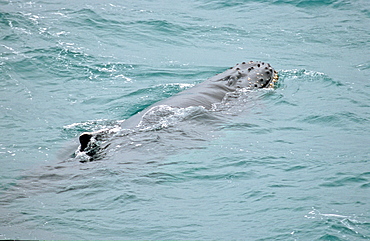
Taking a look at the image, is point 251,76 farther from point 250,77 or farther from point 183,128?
point 183,128

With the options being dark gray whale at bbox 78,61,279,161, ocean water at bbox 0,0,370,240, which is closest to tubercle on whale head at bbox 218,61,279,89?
dark gray whale at bbox 78,61,279,161

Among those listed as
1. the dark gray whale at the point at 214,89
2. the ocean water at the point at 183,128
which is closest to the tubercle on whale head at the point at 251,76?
the dark gray whale at the point at 214,89

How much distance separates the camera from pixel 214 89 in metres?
13.7

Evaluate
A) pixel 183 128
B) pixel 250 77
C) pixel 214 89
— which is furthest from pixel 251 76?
pixel 183 128

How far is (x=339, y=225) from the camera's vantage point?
7.38 m

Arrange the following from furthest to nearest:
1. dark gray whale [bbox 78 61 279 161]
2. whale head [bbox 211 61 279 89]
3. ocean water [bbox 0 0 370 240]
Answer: whale head [bbox 211 61 279 89] → dark gray whale [bbox 78 61 279 161] → ocean water [bbox 0 0 370 240]

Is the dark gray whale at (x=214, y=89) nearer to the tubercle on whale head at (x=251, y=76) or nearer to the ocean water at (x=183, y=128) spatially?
the tubercle on whale head at (x=251, y=76)

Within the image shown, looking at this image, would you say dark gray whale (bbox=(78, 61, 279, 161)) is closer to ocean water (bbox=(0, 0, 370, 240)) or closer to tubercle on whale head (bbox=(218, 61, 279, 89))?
tubercle on whale head (bbox=(218, 61, 279, 89))

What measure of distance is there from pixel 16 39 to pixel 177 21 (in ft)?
23.8

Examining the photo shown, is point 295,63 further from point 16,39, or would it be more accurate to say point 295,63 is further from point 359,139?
point 16,39

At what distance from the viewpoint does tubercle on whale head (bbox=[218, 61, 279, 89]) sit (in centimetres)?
1420

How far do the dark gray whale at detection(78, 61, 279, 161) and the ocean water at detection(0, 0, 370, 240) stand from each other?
412mm

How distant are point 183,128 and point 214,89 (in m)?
2.58

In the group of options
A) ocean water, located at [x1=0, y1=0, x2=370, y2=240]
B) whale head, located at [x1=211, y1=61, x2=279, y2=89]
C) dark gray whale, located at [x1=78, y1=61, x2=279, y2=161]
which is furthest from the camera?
whale head, located at [x1=211, y1=61, x2=279, y2=89]
